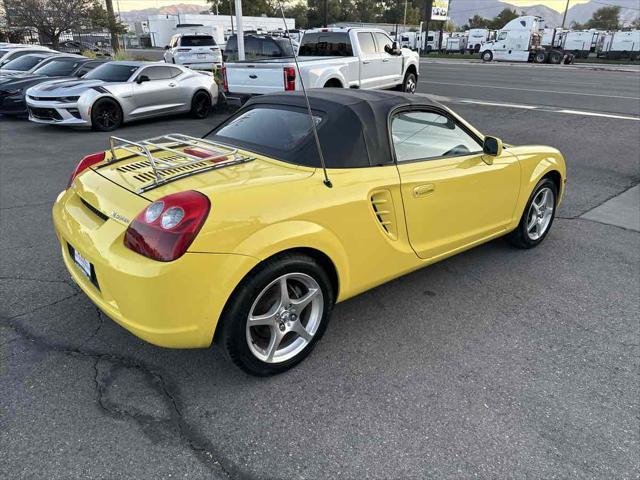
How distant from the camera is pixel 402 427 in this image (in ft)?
7.93

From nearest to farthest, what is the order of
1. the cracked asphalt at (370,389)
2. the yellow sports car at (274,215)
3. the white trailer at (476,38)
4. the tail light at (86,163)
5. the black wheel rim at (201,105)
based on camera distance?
the cracked asphalt at (370,389) → the yellow sports car at (274,215) → the tail light at (86,163) → the black wheel rim at (201,105) → the white trailer at (476,38)

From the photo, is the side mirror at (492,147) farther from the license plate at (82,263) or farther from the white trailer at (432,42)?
the white trailer at (432,42)

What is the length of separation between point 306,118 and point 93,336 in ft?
6.52

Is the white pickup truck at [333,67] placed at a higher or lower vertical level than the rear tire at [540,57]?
higher

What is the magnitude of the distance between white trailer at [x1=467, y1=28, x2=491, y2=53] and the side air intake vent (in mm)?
57373

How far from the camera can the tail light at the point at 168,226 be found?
2.25 meters

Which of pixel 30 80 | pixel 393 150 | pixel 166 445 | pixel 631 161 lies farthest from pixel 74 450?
pixel 30 80

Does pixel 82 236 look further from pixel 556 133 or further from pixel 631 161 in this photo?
pixel 556 133

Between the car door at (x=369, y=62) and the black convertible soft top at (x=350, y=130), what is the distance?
28.4 ft

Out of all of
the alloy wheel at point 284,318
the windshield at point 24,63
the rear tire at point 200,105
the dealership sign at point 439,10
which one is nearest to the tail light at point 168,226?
the alloy wheel at point 284,318

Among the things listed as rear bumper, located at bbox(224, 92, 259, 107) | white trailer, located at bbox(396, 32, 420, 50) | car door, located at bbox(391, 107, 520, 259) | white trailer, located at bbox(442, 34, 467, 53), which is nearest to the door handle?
car door, located at bbox(391, 107, 520, 259)

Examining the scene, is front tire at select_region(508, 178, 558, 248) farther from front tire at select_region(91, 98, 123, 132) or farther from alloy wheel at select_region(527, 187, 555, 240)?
front tire at select_region(91, 98, 123, 132)

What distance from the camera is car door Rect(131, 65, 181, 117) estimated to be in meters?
10.7

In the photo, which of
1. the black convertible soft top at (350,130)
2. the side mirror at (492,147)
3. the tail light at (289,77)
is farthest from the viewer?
the tail light at (289,77)
